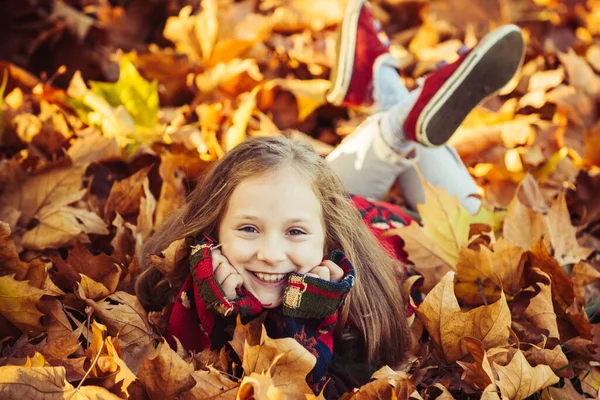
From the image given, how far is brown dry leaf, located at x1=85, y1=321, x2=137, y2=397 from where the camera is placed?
125 cm

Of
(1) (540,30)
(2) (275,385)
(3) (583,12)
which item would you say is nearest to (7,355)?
(2) (275,385)

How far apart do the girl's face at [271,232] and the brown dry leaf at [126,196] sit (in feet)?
1.71

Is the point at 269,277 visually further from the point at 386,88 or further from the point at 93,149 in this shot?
the point at 386,88

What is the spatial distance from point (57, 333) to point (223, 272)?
1.24 ft

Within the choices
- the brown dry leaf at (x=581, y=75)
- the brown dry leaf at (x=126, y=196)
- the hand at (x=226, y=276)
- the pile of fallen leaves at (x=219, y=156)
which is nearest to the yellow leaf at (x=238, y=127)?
the pile of fallen leaves at (x=219, y=156)

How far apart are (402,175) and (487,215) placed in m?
0.38

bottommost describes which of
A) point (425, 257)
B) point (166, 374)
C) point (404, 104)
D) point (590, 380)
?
point (590, 380)

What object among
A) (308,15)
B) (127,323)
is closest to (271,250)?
(127,323)

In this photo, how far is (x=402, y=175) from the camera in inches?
87.0

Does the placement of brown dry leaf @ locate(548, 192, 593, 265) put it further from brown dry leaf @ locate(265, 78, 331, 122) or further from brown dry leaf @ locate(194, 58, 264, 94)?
brown dry leaf @ locate(194, 58, 264, 94)

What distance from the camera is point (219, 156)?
2152 millimetres

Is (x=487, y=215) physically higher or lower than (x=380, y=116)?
lower

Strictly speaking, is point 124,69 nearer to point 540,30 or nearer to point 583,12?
point 540,30

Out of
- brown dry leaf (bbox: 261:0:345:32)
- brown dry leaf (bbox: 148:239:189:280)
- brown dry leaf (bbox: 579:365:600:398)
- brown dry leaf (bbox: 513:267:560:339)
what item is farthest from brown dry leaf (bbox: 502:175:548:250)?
brown dry leaf (bbox: 261:0:345:32)
